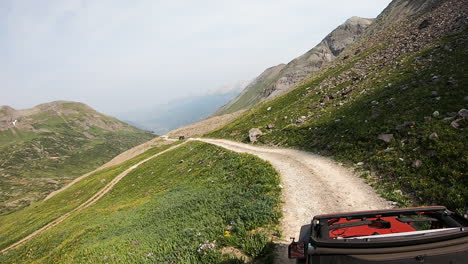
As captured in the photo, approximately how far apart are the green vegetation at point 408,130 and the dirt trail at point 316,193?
1.07 m

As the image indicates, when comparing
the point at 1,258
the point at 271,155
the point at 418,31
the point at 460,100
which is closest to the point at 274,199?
the point at 271,155

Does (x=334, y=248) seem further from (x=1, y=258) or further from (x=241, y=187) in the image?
(x=1, y=258)

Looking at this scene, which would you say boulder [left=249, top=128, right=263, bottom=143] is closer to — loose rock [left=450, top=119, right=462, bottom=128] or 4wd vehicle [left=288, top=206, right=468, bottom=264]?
loose rock [left=450, top=119, right=462, bottom=128]

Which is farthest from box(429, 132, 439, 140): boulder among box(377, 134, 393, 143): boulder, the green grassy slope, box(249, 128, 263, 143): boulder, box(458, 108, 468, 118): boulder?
box(249, 128, 263, 143): boulder

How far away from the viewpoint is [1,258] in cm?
3447

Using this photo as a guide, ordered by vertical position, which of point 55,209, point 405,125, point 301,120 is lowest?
point 55,209

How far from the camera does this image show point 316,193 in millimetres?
15828

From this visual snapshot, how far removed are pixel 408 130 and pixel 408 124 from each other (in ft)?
2.68

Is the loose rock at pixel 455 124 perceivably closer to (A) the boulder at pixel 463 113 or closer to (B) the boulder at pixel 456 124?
(B) the boulder at pixel 456 124

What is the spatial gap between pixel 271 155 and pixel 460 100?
16.4 metres

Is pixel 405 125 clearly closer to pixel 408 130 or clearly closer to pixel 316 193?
pixel 408 130

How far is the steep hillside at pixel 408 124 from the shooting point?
13.3m

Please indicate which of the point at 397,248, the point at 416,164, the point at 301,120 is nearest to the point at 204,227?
the point at 397,248

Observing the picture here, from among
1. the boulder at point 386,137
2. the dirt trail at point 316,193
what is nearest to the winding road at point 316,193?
the dirt trail at point 316,193
